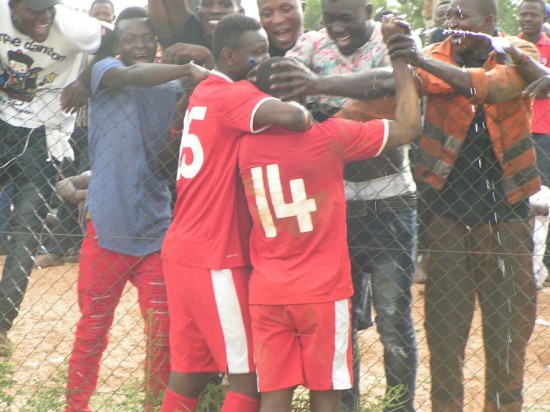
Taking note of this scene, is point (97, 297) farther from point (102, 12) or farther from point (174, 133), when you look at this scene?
point (102, 12)

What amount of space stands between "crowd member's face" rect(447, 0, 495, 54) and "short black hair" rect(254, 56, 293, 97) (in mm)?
910

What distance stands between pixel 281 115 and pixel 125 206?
4.00ft

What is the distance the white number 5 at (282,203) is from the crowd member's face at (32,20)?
195 centimetres

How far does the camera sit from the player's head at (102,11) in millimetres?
9062

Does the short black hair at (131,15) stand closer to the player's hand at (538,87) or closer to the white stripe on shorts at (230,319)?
the white stripe on shorts at (230,319)

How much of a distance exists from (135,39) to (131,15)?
0.45 feet

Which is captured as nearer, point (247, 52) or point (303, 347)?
point (303, 347)

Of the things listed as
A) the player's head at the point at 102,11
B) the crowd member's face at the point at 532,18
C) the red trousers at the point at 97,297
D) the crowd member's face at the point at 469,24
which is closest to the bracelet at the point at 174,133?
the red trousers at the point at 97,297

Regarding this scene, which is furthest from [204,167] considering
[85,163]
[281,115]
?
[85,163]

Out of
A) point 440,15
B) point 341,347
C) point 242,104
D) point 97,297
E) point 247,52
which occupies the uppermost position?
point 247,52

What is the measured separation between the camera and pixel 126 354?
646cm

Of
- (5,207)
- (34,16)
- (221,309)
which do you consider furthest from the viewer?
(5,207)

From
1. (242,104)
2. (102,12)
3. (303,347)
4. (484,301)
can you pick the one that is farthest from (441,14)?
(303,347)

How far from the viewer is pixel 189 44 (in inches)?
188
